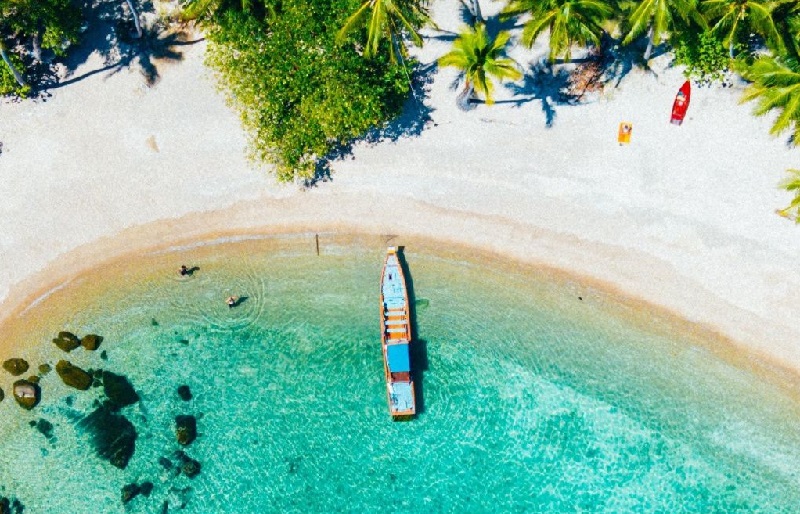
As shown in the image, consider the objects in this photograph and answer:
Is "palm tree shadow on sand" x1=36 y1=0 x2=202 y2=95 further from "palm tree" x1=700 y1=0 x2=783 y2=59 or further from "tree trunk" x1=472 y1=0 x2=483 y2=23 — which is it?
"palm tree" x1=700 y1=0 x2=783 y2=59

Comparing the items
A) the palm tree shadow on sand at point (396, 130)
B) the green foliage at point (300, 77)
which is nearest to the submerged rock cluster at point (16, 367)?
the green foliage at point (300, 77)

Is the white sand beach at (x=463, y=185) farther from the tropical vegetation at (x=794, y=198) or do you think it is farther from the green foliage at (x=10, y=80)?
the green foliage at (x=10, y=80)

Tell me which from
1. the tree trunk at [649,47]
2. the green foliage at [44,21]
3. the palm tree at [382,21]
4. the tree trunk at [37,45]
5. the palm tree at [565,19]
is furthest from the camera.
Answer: the tree trunk at [37,45]

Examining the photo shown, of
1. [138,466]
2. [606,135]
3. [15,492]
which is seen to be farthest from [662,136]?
[15,492]

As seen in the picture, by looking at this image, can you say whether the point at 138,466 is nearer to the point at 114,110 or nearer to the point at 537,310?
the point at 114,110

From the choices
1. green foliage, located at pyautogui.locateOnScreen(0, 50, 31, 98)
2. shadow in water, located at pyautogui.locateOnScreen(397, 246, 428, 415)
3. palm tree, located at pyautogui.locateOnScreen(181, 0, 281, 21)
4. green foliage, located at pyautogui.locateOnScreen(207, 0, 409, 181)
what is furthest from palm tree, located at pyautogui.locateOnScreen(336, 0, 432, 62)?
green foliage, located at pyautogui.locateOnScreen(0, 50, 31, 98)

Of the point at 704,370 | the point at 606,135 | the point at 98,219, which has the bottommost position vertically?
the point at 704,370
